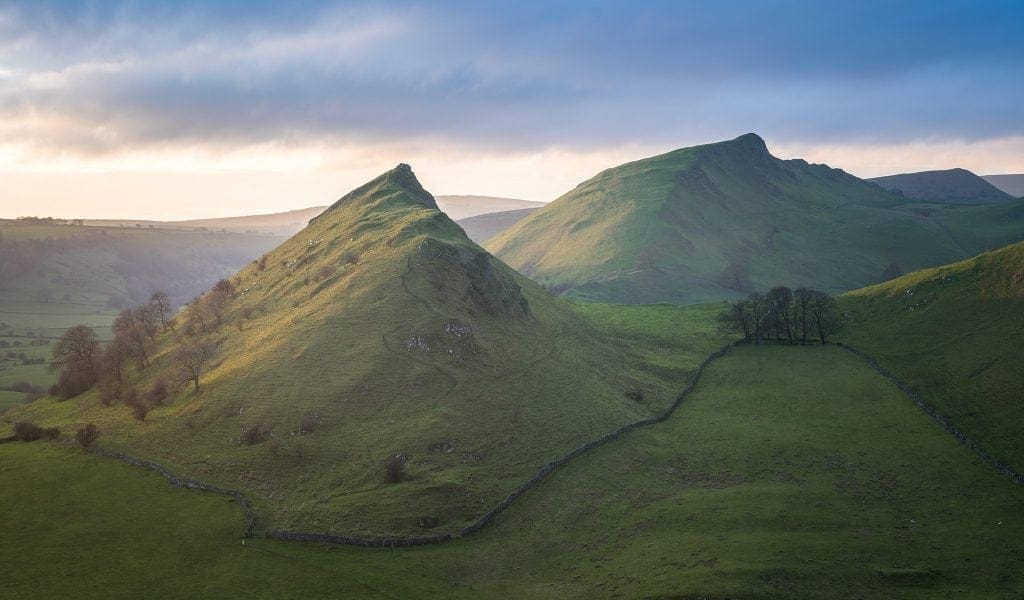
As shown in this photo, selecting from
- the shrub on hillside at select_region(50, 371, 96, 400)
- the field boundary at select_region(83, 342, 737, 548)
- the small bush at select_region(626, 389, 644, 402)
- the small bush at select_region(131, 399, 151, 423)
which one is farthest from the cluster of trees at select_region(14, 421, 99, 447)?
the small bush at select_region(626, 389, 644, 402)

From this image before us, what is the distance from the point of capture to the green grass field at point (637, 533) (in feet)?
186

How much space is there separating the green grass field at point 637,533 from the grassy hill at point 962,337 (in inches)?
284

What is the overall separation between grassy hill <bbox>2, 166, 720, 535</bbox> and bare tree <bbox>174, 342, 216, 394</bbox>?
230 cm

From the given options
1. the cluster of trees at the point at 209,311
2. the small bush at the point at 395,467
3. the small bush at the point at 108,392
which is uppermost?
the cluster of trees at the point at 209,311

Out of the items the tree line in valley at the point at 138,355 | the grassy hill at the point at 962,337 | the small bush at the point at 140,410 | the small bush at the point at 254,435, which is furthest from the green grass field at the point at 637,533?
the tree line in valley at the point at 138,355

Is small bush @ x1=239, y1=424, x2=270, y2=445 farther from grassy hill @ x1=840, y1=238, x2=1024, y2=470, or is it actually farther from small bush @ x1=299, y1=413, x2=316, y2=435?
grassy hill @ x1=840, y1=238, x2=1024, y2=470

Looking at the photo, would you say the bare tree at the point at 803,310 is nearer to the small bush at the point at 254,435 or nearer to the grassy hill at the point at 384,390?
the grassy hill at the point at 384,390

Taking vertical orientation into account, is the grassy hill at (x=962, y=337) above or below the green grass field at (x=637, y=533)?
above

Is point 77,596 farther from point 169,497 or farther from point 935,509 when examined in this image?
point 935,509

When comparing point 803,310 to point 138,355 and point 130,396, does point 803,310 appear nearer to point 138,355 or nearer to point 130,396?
point 130,396

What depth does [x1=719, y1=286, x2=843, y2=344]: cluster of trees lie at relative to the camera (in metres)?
138

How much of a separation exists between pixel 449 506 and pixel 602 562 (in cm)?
1887

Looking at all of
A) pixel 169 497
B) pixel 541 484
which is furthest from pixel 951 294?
pixel 169 497

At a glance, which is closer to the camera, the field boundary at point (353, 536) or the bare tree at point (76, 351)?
the field boundary at point (353, 536)
